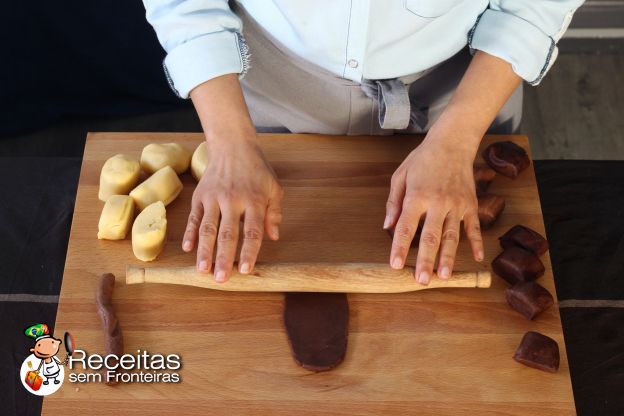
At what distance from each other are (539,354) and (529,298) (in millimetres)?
89

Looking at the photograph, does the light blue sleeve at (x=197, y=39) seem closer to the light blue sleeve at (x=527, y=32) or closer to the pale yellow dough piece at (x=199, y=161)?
the pale yellow dough piece at (x=199, y=161)

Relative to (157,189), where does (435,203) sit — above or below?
above

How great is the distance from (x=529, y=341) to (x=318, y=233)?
0.36m

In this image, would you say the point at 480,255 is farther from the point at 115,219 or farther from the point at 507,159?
the point at 115,219

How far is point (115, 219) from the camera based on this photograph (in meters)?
1.17

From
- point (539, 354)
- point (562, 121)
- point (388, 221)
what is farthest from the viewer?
point (562, 121)

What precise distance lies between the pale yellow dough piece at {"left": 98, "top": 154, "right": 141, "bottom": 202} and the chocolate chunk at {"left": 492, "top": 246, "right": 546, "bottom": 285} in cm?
60

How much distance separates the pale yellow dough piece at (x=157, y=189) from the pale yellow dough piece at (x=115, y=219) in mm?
23

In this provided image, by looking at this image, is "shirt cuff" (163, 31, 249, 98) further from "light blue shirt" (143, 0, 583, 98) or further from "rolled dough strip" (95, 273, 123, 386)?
"rolled dough strip" (95, 273, 123, 386)

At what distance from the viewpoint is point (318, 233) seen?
120cm

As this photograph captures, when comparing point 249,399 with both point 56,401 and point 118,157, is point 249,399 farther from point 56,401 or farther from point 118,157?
point 118,157

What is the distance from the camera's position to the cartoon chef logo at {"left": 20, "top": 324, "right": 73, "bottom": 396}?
104 centimetres

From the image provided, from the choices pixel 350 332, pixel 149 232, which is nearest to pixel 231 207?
pixel 149 232

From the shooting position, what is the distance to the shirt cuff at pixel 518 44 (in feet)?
3.89
